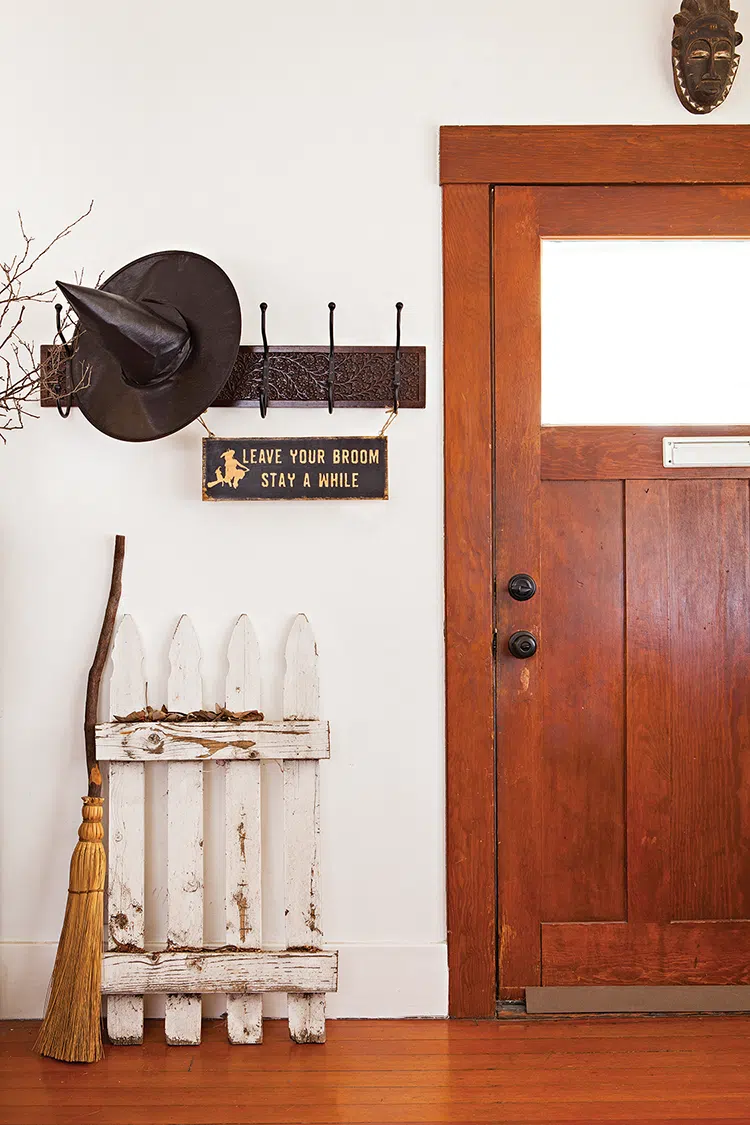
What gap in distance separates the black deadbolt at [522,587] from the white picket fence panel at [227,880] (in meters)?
0.57

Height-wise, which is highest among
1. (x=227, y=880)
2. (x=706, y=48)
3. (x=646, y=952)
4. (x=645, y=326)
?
(x=706, y=48)

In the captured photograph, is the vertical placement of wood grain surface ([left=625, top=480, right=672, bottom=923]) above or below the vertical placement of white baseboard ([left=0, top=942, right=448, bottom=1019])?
above

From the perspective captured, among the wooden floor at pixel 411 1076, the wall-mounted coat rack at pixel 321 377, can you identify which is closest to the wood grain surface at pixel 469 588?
the wall-mounted coat rack at pixel 321 377

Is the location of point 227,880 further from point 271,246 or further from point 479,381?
point 271,246

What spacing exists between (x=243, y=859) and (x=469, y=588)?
85 cm

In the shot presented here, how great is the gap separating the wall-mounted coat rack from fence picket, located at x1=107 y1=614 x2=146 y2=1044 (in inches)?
32.1

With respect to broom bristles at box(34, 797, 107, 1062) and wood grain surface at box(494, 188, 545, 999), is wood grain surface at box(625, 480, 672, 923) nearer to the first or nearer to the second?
wood grain surface at box(494, 188, 545, 999)

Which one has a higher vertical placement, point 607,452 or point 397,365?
point 397,365

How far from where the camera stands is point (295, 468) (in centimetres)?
229

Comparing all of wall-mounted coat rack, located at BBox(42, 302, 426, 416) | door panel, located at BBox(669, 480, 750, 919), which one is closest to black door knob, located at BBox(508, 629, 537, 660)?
door panel, located at BBox(669, 480, 750, 919)

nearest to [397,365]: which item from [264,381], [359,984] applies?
[264,381]

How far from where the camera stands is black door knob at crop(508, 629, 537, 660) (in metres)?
2.33

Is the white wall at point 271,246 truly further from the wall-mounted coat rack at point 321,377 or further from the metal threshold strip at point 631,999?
the metal threshold strip at point 631,999

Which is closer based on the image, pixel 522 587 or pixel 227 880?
pixel 227 880
